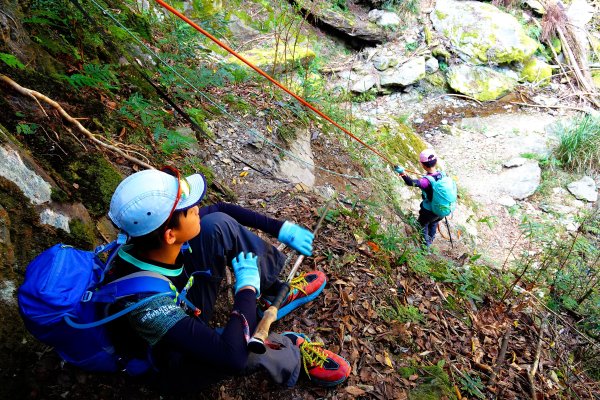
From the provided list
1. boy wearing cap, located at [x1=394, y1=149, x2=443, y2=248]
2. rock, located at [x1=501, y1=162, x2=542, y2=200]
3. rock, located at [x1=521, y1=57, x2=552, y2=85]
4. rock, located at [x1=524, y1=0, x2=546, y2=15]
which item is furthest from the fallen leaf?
rock, located at [x1=524, y1=0, x2=546, y2=15]

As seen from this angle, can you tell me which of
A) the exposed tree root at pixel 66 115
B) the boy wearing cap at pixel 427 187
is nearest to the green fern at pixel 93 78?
the exposed tree root at pixel 66 115

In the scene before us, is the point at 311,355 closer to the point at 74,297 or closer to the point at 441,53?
the point at 74,297

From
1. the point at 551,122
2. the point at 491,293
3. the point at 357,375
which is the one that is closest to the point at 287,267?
the point at 357,375

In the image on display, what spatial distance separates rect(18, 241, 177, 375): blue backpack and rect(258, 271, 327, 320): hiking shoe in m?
1.11

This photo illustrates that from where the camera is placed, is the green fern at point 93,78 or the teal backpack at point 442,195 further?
the teal backpack at point 442,195

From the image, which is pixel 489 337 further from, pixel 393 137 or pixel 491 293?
pixel 393 137

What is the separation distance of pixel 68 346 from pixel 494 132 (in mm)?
10288

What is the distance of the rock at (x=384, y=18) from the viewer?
1127 cm

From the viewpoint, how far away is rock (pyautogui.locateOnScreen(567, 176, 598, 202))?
7.85m

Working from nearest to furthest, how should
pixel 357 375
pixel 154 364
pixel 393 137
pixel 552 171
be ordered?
pixel 154 364, pixel 357 375, pixel 393 137, pixel 552 171

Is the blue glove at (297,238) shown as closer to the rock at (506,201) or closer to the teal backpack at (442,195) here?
the teal backpack at (442,195)

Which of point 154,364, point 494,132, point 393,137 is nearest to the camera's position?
point 154,364

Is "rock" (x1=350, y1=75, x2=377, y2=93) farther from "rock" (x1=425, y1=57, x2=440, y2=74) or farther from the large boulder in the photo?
the large boulder

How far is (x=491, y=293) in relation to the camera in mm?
4086
